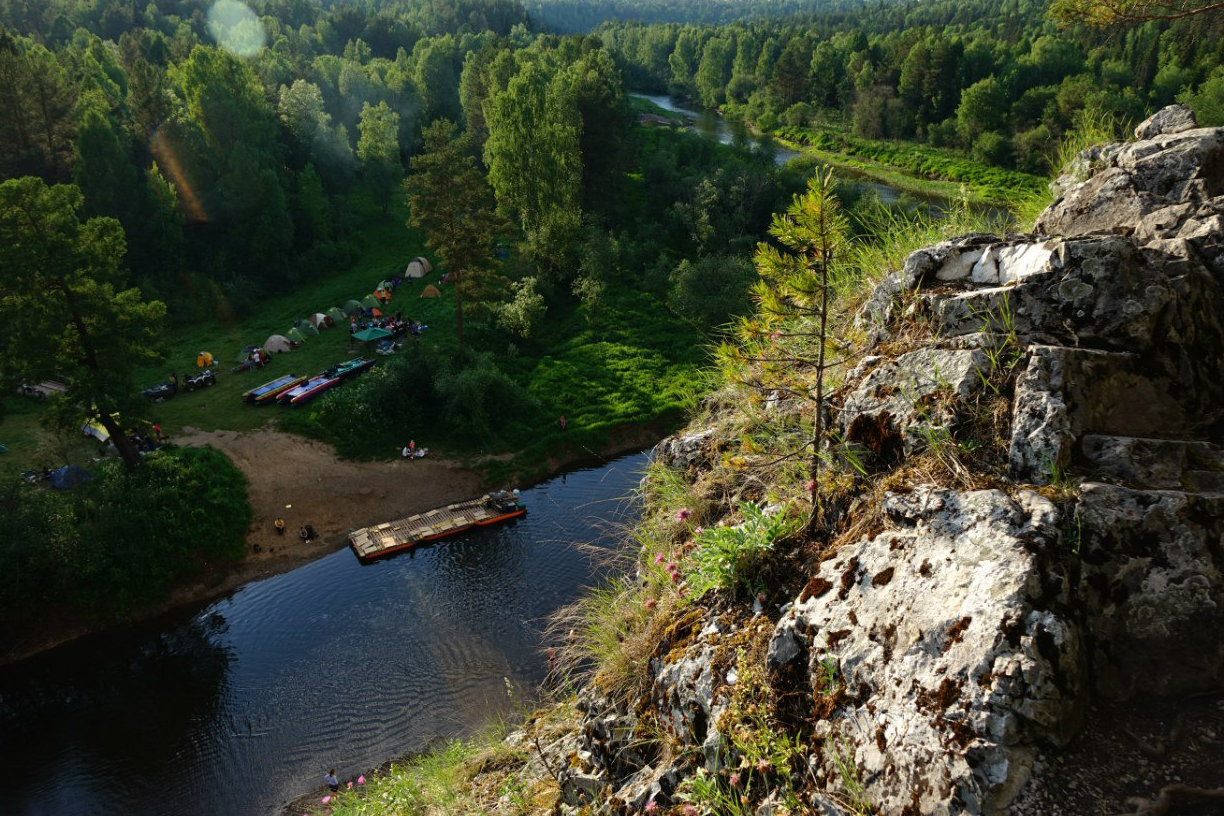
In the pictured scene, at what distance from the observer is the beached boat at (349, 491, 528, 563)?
31047mm

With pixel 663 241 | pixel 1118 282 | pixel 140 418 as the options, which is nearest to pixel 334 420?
pixel 140 418

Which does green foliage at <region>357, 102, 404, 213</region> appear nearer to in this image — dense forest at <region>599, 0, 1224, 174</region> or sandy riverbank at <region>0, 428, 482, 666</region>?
sandy riverbank at <region>0, 428, 482, 666</region>

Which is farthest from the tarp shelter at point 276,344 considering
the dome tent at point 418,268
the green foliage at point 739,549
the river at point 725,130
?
the river at point 725,130

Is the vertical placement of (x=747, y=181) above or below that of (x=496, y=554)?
above

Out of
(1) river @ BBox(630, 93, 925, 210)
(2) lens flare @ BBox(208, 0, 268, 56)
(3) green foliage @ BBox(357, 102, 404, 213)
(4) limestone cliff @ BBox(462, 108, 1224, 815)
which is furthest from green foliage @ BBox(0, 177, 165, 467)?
(2) lens flare @ BBox(208, 0, 268, 56)

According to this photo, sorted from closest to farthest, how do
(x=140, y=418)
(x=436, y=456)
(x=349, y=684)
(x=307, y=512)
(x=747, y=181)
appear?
(x=349, y=684) → (x=140, y=418) → (x=307, y=512) → (x=436, y=456) → (x=747, y=181)

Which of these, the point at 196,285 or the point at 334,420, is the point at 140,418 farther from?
the point at 196,285

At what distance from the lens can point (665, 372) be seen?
4362 cm

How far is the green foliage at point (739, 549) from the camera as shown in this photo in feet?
20.7

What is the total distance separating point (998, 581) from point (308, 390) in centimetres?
4011

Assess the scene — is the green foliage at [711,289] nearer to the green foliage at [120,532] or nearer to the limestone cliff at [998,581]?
the green foliage at [120,532]

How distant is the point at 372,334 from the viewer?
45938 mm

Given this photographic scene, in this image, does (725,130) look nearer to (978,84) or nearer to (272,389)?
(978,84)

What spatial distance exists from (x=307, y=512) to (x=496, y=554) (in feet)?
32.4
